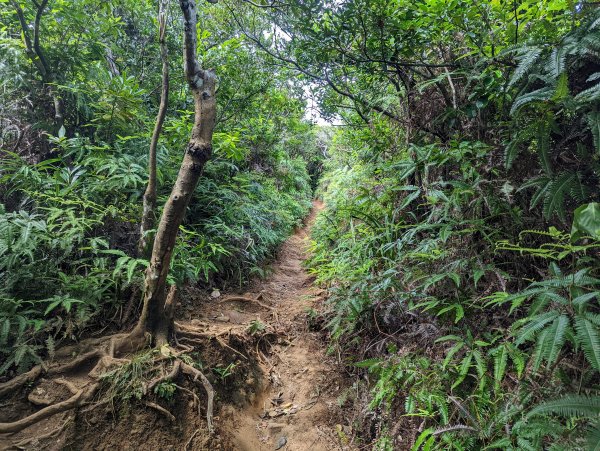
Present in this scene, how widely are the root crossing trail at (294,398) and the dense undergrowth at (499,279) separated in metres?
0.36

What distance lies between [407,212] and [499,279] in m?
1.36

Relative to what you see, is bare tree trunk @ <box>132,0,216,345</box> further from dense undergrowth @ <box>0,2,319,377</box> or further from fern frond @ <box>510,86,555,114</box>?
fern frond @ <box>510,86,555,114</box>

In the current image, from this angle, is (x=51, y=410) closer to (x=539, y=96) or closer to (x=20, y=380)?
(x=20, y=380)

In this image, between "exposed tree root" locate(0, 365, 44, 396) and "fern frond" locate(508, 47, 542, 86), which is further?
"exposed tree root" locate(0, 365, 44, 396)

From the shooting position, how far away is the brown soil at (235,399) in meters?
2.26

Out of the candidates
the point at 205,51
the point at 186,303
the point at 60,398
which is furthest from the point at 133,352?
the point at 205,51

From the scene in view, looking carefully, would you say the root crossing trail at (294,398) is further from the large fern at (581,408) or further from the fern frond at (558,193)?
the fern frond at (558,193)

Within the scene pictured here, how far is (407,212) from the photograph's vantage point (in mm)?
3584

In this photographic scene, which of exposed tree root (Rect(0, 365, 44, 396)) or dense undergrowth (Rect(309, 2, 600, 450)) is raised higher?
dense undergrowth (Rect(309, 2, 600, 450))

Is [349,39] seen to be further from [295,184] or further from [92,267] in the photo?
[295,184]

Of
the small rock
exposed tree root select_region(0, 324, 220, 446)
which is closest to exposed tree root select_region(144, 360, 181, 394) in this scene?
→ exposed tree root select_region(0, 324, 220, 446)

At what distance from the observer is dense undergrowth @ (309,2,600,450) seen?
1673 mm

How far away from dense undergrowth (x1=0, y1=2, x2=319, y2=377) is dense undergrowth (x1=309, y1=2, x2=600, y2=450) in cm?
260

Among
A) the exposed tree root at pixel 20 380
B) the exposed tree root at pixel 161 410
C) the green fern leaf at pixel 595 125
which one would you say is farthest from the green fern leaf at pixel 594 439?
the exposed tree root at pixel 20 380
